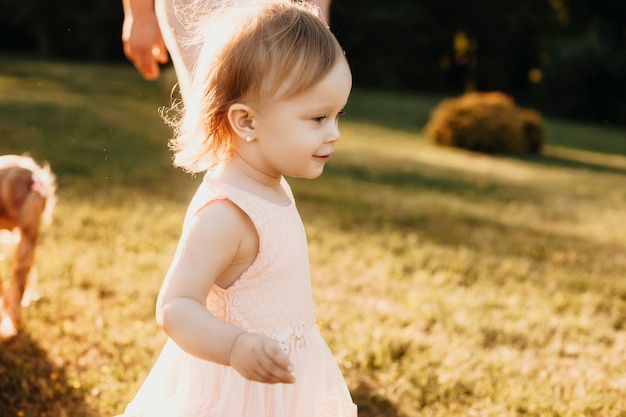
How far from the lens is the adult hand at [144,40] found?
8.60 ft

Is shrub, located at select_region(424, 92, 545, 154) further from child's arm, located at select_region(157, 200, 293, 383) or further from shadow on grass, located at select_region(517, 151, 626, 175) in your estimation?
child's arm, located at select_region(157, 200, 293, 383)

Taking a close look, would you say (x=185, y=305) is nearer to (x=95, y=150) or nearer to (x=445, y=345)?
(x=445, y=345)

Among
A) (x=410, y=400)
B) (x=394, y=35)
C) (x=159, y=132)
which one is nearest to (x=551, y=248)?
(x=410, y=400)

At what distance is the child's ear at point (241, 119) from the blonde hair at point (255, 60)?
0.08 ft

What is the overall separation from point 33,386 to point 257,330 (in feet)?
4.52

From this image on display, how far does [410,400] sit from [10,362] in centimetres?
162

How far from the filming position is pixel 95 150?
25.8ft

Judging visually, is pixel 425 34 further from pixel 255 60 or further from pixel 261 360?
pixel 261 360

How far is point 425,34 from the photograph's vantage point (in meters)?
26.5

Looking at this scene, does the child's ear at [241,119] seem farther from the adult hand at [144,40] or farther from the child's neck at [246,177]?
the adult hand at [144,40]

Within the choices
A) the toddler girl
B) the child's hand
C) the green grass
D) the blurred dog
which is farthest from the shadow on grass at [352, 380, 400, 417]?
the blurred dog

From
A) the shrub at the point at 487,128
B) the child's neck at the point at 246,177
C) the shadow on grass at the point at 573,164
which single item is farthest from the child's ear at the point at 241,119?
the shrub at the point at 487,128

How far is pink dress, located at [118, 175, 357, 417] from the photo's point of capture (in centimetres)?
174

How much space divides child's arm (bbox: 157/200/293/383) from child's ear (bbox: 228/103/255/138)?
0.17m
